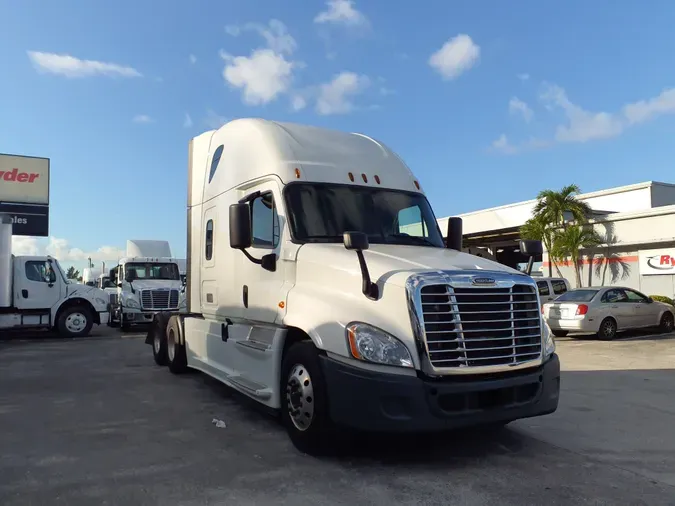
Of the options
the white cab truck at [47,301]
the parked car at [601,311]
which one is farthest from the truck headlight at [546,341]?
the white cab truck at [47,301]

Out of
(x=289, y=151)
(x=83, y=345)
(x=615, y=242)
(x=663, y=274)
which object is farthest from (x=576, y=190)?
(x=289, y=151)

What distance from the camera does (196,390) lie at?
812 centimetres

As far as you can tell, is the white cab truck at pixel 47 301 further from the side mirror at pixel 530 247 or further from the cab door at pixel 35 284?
the side mirror at pixel 530 247

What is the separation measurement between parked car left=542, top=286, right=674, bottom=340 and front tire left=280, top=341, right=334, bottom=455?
11187 mm

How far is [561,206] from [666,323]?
12485 mm

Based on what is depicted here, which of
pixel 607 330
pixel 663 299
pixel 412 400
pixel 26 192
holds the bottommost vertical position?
pixel 607 330

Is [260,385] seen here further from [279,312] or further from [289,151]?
[289,151]

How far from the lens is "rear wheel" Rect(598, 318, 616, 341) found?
1519 centimetres

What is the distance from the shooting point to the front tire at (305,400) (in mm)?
4711

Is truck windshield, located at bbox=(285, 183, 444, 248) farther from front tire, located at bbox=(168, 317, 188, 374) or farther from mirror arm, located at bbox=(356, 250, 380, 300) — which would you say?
front tire, located at bbox=(168, 317, 188, 374)

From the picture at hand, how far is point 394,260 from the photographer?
5.05 metres

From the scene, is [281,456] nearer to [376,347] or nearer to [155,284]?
[376,347]

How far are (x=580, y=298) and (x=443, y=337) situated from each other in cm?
1232

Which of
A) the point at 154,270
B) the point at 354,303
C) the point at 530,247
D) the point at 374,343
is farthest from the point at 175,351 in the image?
the point at 154,270
